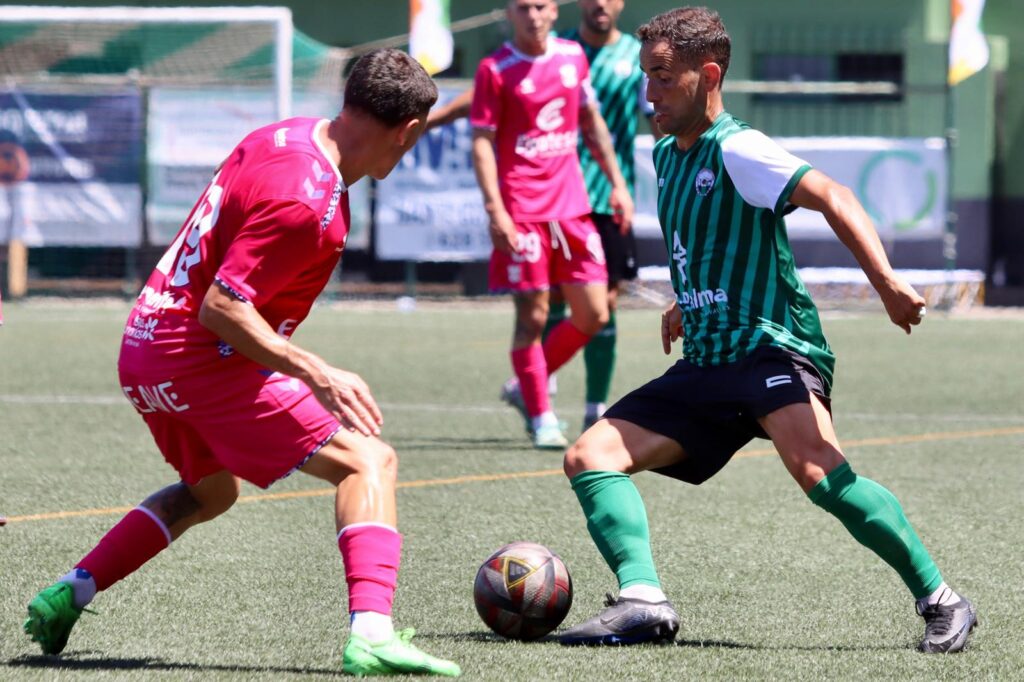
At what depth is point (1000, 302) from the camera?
787 inches

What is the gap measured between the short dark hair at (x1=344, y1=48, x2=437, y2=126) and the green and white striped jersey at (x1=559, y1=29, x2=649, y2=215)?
483cm

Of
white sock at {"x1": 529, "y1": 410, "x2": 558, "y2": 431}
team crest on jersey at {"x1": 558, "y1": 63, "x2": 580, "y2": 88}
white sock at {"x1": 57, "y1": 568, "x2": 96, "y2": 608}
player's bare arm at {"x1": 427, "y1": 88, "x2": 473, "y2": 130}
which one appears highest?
team crest on jersey at {"x1": 558, "y1": 63, "x2": 580, "y2": 88}

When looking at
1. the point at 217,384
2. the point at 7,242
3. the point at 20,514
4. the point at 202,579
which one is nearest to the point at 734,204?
the point at 217,384

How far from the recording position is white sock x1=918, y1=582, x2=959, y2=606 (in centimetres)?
436

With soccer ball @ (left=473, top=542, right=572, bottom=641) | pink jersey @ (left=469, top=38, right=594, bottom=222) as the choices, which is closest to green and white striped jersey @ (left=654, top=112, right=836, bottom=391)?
soccer ball @ (left=473, top=542, right=572, bottom=641)

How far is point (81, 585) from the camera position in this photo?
4.32 meters

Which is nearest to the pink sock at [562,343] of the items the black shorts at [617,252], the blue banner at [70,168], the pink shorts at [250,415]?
the black shorts at [617,252]

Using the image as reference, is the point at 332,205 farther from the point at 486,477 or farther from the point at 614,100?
the point at 614,100

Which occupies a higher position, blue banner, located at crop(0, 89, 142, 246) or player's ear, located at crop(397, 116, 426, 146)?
player's ear, located at crop(397, 116, 426, 146)

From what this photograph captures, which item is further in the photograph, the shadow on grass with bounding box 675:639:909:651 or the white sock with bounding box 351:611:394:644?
the shadow on grass with bounding box 675:639:909:651

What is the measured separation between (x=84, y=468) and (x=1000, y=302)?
14656mm

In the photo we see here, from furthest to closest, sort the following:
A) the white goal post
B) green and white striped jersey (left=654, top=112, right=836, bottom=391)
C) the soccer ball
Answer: the white goal post → green and white striped jersey (left=654, top=112, right=836, bottom=391) → the soccer ball

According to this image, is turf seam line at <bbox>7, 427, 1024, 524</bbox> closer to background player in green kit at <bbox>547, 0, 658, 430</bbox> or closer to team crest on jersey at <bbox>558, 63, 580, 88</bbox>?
background player in green kit at <bbox>547, 0, 658, 430</bbox>

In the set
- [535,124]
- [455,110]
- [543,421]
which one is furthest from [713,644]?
[455,110]
